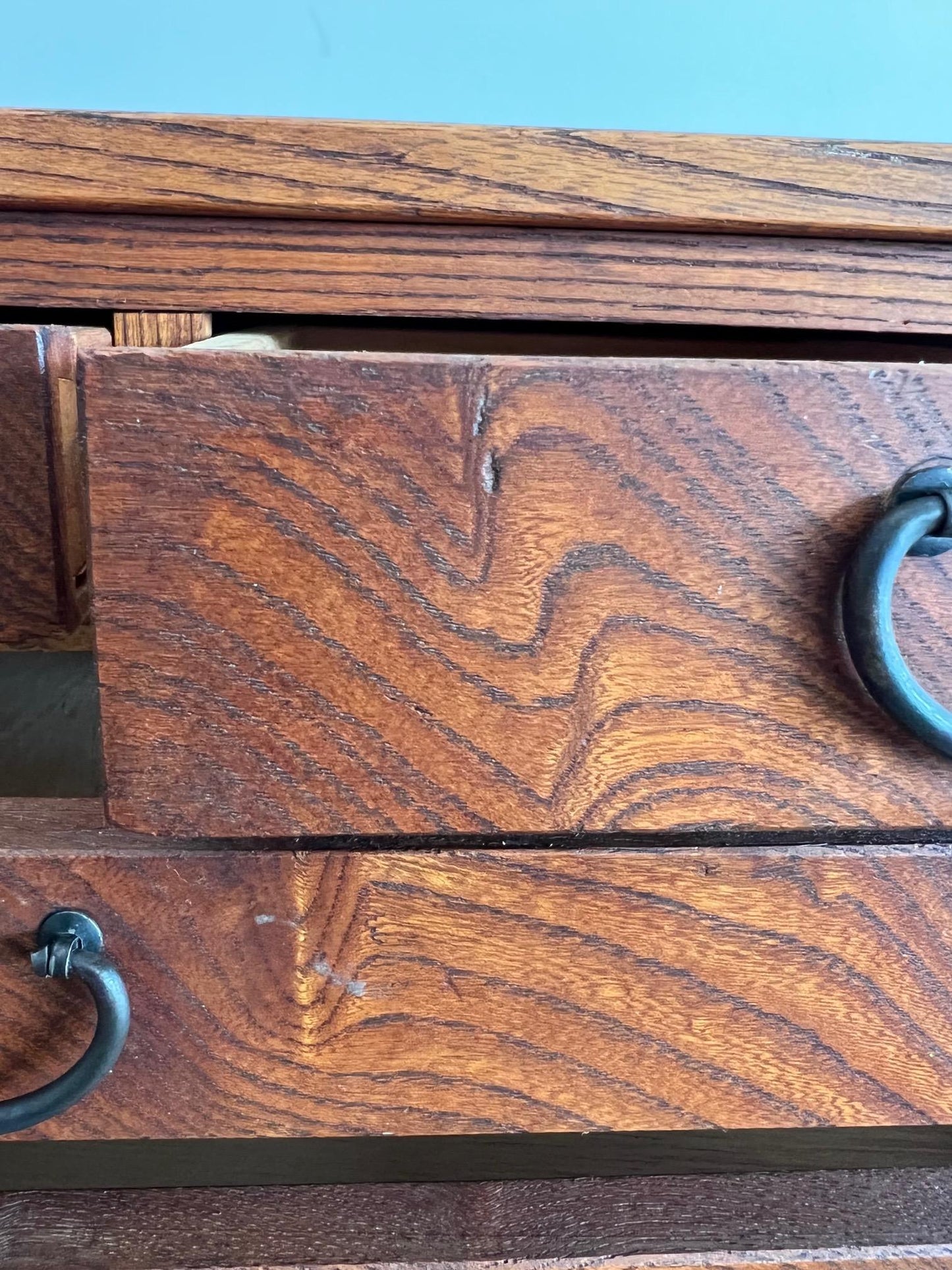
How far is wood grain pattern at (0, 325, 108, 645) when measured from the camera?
26cm

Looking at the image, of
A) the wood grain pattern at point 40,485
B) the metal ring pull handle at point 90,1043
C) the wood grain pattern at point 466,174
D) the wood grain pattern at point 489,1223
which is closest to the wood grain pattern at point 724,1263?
the wood grain pattern at point 489,1223

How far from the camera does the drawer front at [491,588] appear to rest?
0.20 metres

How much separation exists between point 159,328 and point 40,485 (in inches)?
2.8

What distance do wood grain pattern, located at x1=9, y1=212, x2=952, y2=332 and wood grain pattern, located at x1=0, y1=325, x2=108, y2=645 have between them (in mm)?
31

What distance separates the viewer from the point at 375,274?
29 centimetres

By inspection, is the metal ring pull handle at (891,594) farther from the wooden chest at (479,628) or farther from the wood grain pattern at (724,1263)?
the wood grain pattern at (724,1263)

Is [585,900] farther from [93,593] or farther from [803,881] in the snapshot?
Result: [93,593]

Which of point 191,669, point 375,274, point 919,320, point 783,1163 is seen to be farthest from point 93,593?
point 783,1163

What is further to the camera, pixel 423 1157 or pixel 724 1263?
pixel 423 1157

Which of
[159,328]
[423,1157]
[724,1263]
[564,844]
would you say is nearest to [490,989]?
[564,844]

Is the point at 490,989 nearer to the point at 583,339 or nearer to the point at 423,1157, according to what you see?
the point at 583,339

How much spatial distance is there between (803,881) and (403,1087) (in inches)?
5.7

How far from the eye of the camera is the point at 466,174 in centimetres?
27

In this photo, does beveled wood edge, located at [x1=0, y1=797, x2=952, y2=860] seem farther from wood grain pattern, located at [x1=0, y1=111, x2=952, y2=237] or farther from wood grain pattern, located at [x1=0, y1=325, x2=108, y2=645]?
wood grain pattern, located at [x1=0, y1=111, x2=952, y2=237]
